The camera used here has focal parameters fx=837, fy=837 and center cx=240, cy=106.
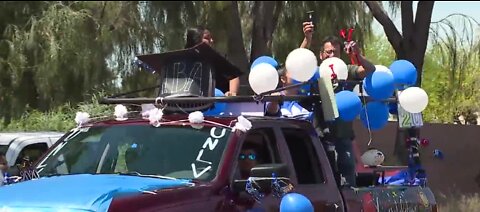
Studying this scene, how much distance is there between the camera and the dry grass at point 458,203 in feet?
40.1

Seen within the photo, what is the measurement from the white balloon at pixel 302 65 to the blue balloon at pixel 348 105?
12.6 inches

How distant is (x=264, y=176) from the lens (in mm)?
5305

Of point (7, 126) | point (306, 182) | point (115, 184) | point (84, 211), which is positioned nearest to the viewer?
point (84, 211)

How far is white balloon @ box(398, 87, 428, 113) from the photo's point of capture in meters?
7.27

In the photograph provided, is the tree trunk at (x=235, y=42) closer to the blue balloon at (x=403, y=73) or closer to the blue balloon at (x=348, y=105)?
the blue balloon at (x=403, y=73)

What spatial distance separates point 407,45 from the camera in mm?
14203

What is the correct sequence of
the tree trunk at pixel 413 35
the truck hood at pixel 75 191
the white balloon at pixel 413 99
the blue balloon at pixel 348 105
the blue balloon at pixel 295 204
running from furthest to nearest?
the tree trunk at pixel 413 35 < the white balloon at pixel 413 99 < the blue balloon at pixel 348 105 < the blue balloon at pixel 295 204 < the truck hood at pixel 75 191

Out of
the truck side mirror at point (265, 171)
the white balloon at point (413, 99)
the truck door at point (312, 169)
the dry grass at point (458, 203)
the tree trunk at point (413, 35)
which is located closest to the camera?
the truck side mirror at point (265, 171)

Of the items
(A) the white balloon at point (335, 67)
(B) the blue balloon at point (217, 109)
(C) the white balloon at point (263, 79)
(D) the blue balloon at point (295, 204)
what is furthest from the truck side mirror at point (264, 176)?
(A) the white balloon at point (335, 67)

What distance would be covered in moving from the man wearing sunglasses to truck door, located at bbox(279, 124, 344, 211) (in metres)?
0.53

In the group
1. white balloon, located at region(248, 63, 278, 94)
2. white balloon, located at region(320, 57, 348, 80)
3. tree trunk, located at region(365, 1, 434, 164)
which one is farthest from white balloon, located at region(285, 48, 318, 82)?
tree trunk, located at region(365, 1, 434, 164)

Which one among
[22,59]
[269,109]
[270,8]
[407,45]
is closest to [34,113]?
[22,59]

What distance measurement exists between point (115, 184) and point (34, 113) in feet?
32.9

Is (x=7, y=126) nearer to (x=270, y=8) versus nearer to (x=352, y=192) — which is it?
(x=270, y=8)
